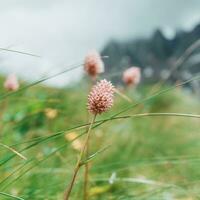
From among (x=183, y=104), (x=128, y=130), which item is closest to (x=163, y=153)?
(x=128, y=130)

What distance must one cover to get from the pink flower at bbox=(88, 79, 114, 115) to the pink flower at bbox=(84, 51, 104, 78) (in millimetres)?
490

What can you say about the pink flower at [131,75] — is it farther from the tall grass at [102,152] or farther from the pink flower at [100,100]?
the pink flower at [100,100]

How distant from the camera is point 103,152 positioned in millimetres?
3100

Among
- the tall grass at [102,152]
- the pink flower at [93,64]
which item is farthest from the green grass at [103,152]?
the pink flower at [93,64]

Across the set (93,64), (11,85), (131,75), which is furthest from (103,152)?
(93,64)

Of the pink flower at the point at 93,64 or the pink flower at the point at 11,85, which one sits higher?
the pink flower at the point at 11,85

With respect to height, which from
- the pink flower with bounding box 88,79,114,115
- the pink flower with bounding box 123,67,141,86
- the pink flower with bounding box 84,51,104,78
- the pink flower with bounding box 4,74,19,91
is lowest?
the pink flower with bounding box 88,79,114,115

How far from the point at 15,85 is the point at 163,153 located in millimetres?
1863

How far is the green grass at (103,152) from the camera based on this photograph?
175cm

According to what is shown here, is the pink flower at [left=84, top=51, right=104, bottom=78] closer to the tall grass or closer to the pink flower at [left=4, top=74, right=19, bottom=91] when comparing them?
the tall grass

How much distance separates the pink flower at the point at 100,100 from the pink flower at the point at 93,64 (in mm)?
490

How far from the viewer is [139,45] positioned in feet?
84.4

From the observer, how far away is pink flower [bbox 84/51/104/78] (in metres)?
1.60

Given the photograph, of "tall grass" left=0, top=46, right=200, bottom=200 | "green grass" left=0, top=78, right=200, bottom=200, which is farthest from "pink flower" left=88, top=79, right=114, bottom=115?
"tall grass" left=0, top=46, right=200, bottom=200
